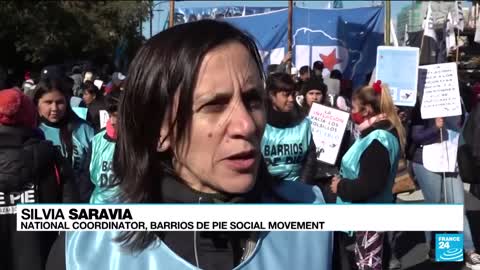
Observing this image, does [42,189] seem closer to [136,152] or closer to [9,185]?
[9,185]

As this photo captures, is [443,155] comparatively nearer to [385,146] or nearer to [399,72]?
[399,72]

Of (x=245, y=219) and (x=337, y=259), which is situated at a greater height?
(x=245, y=219)

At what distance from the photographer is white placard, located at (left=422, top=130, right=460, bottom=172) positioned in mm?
6230

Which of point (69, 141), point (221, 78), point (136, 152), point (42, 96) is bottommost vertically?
point (69, 141)

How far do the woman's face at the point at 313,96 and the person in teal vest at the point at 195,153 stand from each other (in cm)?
559

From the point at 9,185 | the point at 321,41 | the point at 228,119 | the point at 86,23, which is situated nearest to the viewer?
the point at 228,119

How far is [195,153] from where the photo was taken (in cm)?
132

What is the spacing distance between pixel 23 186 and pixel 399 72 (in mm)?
3436

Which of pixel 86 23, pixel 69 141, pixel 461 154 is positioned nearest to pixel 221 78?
pixel 69 141

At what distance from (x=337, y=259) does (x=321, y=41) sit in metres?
14.0

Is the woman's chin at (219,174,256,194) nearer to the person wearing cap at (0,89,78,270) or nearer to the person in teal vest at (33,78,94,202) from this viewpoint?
the person wearing cap at (0,89,78,270)

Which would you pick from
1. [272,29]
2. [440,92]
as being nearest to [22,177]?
→ [440,92]

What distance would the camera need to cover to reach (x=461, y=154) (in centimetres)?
568

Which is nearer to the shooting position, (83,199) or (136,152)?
(136,152)
